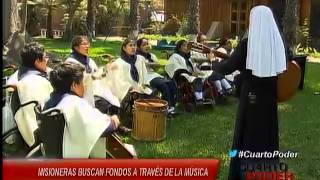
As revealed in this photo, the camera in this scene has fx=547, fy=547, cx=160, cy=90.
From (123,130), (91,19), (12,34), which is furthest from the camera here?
(123,130)

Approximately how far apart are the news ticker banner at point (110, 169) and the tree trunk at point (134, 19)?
31.6 inches

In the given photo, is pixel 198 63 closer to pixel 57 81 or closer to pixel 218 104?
pixel 218 104

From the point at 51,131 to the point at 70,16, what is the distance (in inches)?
28.7

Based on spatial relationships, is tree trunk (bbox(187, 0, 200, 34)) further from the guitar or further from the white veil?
the guitar

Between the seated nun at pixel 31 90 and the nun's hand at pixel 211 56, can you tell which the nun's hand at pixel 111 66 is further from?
the nun's hand at pixel 211 56

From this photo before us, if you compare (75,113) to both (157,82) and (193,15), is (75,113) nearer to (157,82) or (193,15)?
(157,82)

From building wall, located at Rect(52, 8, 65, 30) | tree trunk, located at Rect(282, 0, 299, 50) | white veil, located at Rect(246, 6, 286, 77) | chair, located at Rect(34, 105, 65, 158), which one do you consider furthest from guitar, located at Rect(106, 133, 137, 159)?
tree trunk, located at Rect(282, 0, 299, 50)

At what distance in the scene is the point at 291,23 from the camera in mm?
3406

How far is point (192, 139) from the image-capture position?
3539 mm

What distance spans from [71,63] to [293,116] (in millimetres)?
1456

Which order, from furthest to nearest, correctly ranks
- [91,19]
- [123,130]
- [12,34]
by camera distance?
[123,130]
[91,19]
[12,34]

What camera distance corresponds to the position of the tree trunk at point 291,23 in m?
3.37

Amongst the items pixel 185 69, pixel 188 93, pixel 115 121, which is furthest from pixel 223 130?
pixel 115 121

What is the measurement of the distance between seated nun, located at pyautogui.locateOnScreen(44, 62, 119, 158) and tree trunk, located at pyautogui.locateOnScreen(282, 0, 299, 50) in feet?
4.03
